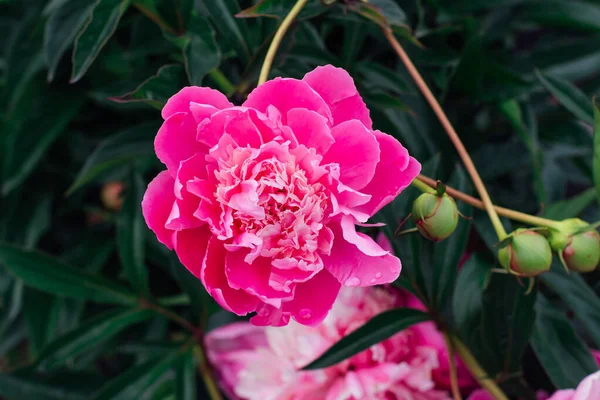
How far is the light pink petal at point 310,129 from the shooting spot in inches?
10.6

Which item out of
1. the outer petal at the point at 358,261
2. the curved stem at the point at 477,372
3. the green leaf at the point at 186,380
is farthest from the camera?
the green leaf at the point at 186,380

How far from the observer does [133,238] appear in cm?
54

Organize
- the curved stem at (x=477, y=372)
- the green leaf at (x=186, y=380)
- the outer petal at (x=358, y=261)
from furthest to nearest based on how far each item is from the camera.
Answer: the green leaf at (x=186, y=380) < the curved stem at (x=477, y=372) < the outer petal at (x=358, y=261)

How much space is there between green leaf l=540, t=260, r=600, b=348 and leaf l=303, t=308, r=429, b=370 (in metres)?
0.10

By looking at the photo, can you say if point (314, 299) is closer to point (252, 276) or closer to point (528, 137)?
point (252, 276)

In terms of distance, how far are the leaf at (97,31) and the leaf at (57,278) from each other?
0.21 metres

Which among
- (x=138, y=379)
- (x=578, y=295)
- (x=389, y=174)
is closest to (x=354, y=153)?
(x=389, y=174)

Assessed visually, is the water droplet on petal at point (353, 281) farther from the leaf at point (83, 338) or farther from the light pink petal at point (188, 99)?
the leaf at point (83, 338)

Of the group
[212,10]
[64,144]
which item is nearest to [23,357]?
[64,144]

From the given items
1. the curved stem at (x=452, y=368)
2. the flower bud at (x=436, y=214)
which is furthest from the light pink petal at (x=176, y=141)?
the curved stem at (x=452, y=368)

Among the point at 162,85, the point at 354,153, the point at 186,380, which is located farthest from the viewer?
the point at 186,380

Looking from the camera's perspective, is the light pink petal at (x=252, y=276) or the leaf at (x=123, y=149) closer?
the light pink petal at (x=252, y=276)

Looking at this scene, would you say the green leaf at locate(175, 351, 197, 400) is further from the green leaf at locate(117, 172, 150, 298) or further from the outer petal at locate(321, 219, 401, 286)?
the outer petal at locate(321, 219, 401, 286)

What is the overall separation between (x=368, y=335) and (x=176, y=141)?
0.19 metres
